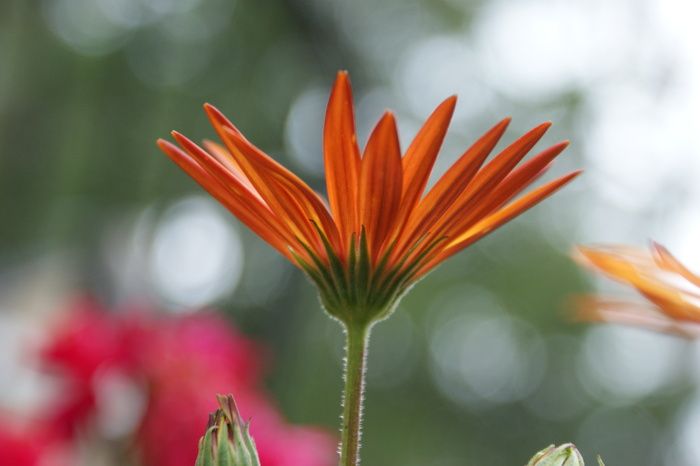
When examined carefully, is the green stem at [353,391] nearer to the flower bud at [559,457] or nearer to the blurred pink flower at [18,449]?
the flower bud at [559,457]

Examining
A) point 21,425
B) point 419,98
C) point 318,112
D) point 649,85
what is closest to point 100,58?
point 318,112

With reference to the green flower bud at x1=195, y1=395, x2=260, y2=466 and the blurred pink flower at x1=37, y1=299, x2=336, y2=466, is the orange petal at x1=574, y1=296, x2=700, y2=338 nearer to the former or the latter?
the green flower bud at x1=195, y1=395, x2=260, y2=466

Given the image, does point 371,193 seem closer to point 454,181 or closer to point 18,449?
point 454,181

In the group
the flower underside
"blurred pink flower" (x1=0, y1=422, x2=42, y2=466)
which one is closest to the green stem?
the flower underside

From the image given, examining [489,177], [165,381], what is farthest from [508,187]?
[165,381]

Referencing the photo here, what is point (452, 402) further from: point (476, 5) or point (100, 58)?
point (100, 58)

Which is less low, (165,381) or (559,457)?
(165,381)
